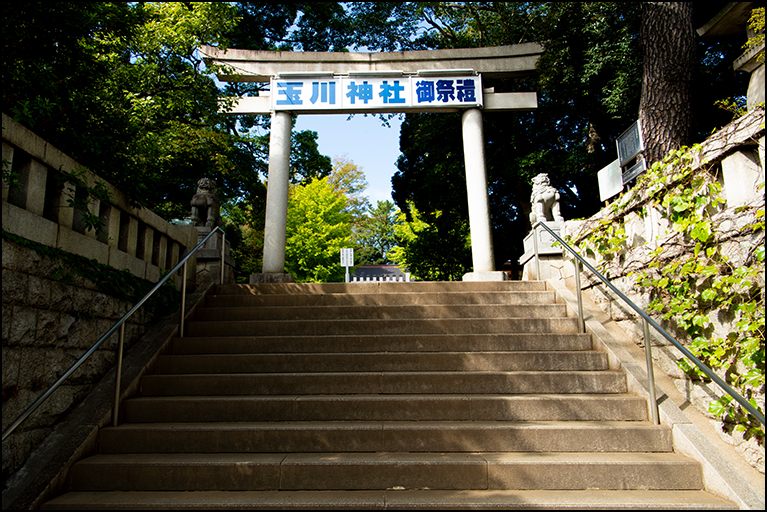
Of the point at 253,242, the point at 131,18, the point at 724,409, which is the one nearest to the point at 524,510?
the point at 724,409

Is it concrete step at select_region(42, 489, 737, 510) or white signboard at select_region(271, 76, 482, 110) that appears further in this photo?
white signboard at select_region(271, 76, 482, 110)

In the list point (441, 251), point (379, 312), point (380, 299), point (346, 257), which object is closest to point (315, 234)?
point (346, 257)

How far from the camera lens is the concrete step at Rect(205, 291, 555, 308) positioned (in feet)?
18.5

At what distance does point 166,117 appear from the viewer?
24.8 feet

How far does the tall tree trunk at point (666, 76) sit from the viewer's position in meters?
5.95

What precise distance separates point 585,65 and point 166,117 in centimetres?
1028

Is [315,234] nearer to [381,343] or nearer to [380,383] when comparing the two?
[381,343]

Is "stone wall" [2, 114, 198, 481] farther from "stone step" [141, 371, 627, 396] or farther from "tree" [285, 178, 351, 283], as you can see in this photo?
"tree" [285, 178, 351, 283]

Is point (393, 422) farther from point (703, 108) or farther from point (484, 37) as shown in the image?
point (484, 37)

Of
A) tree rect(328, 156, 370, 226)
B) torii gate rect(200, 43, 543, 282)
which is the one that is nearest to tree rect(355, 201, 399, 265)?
tree rect(328, 156, 370, 226)

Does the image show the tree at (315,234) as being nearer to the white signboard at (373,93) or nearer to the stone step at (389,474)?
the white signboard at (373,93)

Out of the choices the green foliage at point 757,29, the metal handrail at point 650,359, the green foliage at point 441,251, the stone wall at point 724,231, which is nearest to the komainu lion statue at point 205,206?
the metal handrail at point 650,359

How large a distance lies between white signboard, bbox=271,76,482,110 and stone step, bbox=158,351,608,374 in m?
5.64

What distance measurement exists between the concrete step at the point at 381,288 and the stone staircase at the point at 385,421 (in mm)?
811
